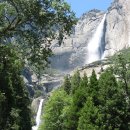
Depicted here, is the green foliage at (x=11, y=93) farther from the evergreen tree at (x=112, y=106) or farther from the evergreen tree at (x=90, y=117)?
the evergreen tree at (x=112, y=106)

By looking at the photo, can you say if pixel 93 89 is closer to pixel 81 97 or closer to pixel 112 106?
pixel 81 97

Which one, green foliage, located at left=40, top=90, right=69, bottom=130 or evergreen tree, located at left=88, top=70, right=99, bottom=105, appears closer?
evergreen tree, located at left=88, top=70, right=99, bottom=105

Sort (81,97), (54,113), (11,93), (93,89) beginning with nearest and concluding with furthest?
(11,93)
(93,89)
(81,97)
(54,113)

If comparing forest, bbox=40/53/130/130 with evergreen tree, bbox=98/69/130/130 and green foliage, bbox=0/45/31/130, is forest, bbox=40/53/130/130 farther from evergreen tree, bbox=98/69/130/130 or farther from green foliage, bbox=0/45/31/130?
green foliage, bbox=0/45/31/130

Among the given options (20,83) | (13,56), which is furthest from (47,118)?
(13,56)

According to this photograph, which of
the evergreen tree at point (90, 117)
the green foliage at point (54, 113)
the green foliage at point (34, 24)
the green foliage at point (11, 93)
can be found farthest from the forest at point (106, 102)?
→ the green foliage at point (34, 24)

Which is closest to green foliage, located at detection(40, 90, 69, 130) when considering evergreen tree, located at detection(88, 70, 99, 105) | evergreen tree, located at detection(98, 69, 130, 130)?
evergreen tree, located at detection(88, 70, 99, 105)

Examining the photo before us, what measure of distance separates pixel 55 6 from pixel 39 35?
1.69m

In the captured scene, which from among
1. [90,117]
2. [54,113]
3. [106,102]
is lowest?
[90,117]

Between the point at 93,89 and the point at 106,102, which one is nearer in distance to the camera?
the point at 106,102

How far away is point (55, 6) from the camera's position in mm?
22219

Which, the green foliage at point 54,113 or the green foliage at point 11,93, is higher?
the green foliage at point 54,113

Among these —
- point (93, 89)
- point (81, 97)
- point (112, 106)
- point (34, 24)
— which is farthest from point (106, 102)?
point (34, 24)

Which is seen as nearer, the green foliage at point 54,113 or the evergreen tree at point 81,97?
the evergreen tree at point 81,97
